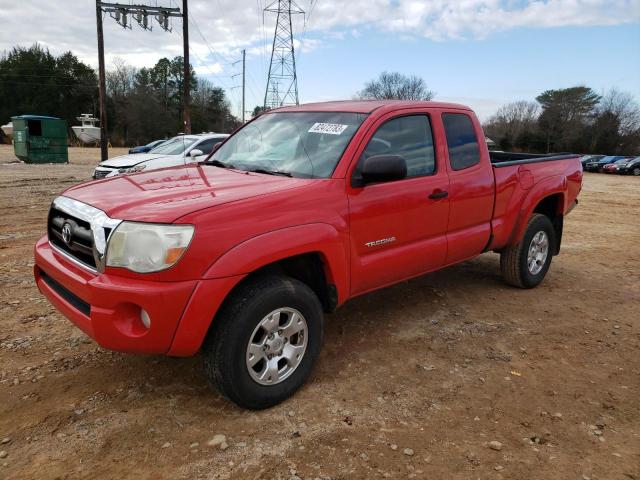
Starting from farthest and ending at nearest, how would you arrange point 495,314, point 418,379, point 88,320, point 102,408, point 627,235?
point 627,235
point 495,314
point 418,379
point 102,408
point 88,320

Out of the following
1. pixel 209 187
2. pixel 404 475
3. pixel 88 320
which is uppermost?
pixel 209 187

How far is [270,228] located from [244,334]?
0.61m

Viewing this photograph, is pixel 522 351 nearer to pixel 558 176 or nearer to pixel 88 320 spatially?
pixel 558 176

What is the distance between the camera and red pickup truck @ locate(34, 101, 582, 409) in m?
2.61

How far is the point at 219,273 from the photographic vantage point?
265 cm

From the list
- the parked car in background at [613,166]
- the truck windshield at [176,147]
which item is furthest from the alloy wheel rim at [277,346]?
the parked car in background at [613,166]

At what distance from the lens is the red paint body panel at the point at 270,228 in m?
2.61

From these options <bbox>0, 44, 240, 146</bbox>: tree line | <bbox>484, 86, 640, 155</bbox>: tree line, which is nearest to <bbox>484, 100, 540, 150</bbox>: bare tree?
<bbox>484, 86, 640, 155</bbox>: tree line

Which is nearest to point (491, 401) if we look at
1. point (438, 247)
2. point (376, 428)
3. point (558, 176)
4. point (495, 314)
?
point (376, 428)

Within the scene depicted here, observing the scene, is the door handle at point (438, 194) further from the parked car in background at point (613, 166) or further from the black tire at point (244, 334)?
the parked car in background at point (613, 166)

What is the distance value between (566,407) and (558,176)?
3020 millimetres

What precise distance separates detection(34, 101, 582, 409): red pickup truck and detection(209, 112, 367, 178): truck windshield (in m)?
0.01

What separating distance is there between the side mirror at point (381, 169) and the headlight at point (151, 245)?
4.06 feet

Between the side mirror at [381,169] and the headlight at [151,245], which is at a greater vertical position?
the side mirror at [381,169]
